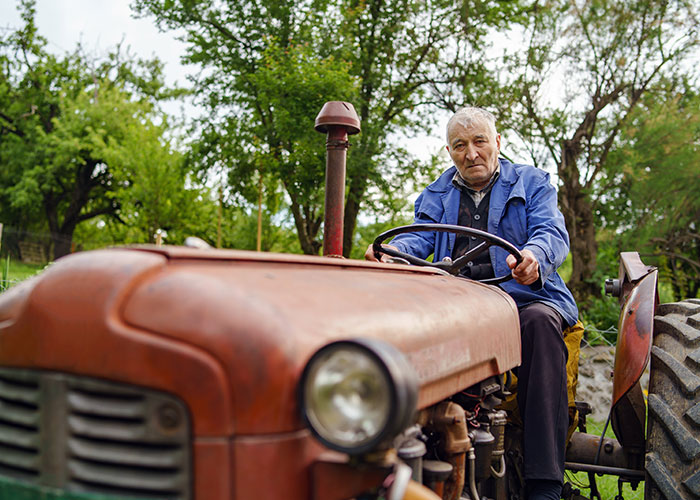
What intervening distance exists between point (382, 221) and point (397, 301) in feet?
51.5

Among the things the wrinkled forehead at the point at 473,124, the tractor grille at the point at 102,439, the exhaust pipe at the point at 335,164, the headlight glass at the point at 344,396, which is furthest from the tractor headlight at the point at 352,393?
the wrinkled forehead at the point at 473,124

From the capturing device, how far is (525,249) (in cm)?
261

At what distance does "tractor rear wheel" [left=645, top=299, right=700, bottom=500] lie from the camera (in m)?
2.31

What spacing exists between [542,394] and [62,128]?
99.1 feet

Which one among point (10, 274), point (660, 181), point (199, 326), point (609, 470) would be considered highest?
point (660, 181)

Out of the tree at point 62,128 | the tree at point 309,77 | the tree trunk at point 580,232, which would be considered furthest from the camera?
the tree at point 62,128

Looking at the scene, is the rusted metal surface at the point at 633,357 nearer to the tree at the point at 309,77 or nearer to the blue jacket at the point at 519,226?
the blue jacket at the point at 519,226

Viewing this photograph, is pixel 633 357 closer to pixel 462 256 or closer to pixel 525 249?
pixel 525 249

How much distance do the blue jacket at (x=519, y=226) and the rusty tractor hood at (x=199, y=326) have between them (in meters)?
1.45

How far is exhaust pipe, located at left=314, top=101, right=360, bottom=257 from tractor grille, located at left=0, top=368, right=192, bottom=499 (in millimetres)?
1805

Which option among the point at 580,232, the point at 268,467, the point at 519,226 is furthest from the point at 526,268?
the point at 580,232

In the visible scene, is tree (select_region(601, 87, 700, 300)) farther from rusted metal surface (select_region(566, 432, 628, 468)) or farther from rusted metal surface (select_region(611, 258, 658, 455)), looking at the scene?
rusted metal surface (select_region(566, 432, 628, 468))

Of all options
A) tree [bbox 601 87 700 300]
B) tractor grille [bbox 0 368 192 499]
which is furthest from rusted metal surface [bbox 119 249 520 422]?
tree [bbox 601 87 700 300]

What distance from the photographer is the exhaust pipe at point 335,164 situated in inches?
116
